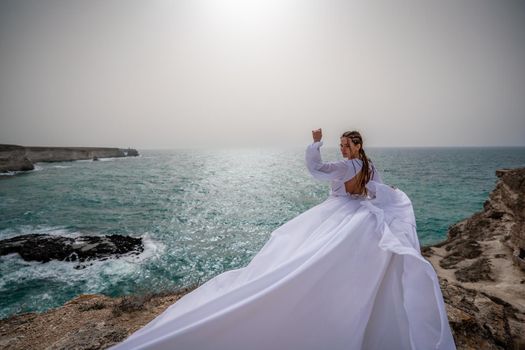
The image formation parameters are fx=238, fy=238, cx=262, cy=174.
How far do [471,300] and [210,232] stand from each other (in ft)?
56.2

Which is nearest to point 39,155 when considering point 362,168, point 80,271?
point 80,271

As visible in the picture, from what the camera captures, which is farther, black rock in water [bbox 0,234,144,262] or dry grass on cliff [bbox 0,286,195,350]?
black rock in water [bbox 0,234,144,262]

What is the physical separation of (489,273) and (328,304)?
10.6 m

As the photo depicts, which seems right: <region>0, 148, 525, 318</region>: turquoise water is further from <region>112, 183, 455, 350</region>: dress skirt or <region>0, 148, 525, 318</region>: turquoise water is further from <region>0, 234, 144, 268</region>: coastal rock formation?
<region>112, 183, 455, 350</region>: dress skirt

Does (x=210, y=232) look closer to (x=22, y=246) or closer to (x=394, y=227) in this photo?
(x=22, y=246)

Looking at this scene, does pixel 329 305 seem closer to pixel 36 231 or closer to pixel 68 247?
pixel 68 247

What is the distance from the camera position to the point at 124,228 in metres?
Answer: 19.8

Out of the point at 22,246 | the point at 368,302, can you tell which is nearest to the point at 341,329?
the point at 368,302

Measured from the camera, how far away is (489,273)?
895 centimetres

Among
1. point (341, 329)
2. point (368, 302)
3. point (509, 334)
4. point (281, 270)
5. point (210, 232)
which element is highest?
point (281, 270)

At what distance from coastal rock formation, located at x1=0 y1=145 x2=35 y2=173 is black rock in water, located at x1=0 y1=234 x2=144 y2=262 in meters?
55.5

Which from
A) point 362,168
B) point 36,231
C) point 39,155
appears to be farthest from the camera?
point 39,155

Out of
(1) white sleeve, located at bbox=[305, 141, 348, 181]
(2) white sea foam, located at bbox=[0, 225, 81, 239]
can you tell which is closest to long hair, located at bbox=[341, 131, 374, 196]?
(1) white sleeve, located at bbox=[305, 141, 348, 181]

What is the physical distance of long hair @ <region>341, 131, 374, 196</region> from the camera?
306 centimetres
